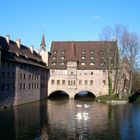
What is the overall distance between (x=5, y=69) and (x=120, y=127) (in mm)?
27252

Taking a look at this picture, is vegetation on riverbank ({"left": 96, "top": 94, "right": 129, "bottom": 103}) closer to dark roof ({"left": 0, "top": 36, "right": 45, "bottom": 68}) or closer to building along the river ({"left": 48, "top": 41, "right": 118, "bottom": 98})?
building along the river ({"left": 48, "top": 41, "right": 118, "bottom": 98})

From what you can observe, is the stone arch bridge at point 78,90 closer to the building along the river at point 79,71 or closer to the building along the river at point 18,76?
the building along the river at point 79,71

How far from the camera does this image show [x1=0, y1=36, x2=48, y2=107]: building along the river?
5659 cm

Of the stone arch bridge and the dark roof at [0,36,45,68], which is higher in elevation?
the dark roof at [0,36,45,68]

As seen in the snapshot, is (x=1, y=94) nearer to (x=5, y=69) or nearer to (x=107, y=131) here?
(x=5, y=69)

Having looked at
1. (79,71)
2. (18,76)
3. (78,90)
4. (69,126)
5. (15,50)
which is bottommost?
(69,126)

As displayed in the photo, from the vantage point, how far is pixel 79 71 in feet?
276

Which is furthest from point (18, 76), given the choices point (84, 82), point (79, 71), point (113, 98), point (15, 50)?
point (84, 82)

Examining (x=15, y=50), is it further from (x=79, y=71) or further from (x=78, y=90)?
(x=78, y=90)

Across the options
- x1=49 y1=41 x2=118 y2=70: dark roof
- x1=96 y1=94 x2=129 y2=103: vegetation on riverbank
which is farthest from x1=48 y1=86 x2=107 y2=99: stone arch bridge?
x1=96 y1=94 x2=129 y2=103: vegetation on riverbank

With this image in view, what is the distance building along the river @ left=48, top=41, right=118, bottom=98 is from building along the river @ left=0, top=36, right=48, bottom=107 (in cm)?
582

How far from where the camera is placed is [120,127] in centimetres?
3803

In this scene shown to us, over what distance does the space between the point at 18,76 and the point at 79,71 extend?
25.3 m

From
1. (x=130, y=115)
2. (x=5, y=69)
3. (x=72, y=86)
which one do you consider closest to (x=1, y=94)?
(x=5, y=69)
